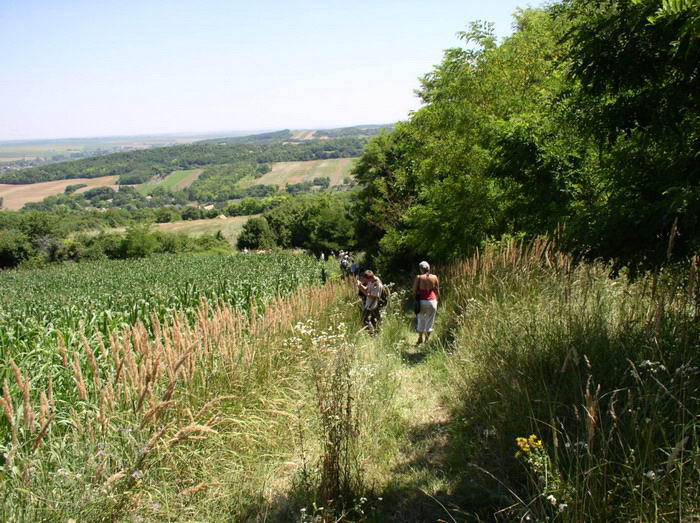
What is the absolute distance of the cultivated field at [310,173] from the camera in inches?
6752

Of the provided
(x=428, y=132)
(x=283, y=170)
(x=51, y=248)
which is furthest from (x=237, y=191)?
(x=428, y=132)

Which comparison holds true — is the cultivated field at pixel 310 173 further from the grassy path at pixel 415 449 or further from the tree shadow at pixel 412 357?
the grassy path at pixel 415 449

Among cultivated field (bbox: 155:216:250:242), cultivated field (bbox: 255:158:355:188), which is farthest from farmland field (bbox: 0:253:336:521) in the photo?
cultivated field (bbox: 255:158:355:188)

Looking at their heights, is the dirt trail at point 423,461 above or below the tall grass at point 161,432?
below

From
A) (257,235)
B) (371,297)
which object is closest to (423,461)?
(371,297)

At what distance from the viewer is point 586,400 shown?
2076 mm

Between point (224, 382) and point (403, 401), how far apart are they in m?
1.97

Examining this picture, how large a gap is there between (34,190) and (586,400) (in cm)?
21774

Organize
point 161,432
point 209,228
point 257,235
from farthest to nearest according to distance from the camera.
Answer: point 209,228 → point 257,235 → point 161,432

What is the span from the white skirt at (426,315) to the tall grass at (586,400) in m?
1.87

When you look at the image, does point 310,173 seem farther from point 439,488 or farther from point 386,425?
point 439,488

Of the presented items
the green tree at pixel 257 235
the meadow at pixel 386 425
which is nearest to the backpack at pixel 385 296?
the meadow at pixel 386 425

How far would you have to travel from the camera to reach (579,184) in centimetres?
674

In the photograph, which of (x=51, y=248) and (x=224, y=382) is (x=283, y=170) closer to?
(x=51, y=248)
